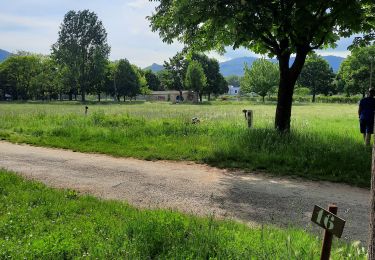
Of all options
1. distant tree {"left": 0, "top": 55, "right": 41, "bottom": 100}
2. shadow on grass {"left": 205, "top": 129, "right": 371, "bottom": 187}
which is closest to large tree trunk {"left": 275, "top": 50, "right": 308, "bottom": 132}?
shadow on grass {"left": 205, "top": 129, "right": 371, "bottom": 187}

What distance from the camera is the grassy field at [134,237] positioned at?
Answer: 4484 mm

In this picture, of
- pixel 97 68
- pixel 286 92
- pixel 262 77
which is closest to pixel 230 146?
pixel 286 92

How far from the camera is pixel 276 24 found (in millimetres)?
13031

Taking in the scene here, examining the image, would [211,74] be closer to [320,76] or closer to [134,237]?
[320,76]

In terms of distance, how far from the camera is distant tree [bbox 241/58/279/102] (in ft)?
303

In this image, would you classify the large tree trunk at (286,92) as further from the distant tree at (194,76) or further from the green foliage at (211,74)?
the green foliage at (211,74)

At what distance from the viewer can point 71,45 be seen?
8762cm

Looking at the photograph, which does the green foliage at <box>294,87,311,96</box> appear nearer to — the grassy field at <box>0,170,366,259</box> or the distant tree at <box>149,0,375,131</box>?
the distant tree at <box>149,0,375,131</box>

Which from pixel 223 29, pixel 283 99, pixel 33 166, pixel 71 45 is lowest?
pixel 33 166

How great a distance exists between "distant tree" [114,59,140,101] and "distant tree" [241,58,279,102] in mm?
28505

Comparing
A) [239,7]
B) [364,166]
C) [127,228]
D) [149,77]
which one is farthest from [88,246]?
[149,77]

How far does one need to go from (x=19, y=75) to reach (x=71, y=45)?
78.2 feet

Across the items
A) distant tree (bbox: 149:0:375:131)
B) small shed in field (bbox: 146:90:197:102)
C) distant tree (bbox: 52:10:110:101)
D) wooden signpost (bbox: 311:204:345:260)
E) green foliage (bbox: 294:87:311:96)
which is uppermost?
distant tree (bbox: 52:10:110:101)

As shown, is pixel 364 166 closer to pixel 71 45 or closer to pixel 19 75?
pixel 71 45
